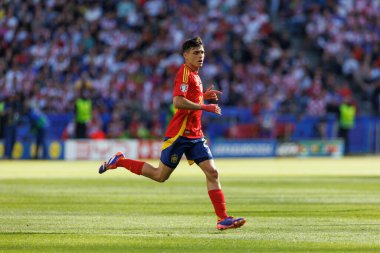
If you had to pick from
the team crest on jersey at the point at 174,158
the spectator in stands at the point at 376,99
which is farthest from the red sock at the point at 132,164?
the spectator in stands at the point at 376,99

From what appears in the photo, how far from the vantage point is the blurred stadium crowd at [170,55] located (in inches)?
1403

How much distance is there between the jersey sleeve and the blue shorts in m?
0.59

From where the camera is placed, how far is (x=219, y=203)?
12.4 meters

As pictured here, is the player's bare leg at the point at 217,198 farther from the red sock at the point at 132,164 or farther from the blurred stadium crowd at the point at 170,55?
the blurred stadium crowd at the point at 170,55

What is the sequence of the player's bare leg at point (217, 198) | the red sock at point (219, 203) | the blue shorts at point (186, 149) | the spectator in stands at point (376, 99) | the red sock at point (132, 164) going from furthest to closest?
the spectator in stands at point (376, 99)
the red sock at point (132, 164)
the blue shorts at point (186, 149)
the red sock at point (219, 203)
the player's bare leg at point (217, 198)

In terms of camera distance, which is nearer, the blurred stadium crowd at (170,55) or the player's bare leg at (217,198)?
the player's bare leg at (217,198)

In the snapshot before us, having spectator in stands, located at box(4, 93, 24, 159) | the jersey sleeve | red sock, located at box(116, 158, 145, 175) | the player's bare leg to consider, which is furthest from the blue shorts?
spectator in stands, located at box(4, 93, 24, 159)

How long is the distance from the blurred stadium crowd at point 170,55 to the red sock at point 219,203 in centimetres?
2232

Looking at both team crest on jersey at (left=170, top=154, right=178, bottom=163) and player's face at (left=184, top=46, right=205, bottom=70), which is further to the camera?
team crest on jersey at (left=170, top=154, right=178, bottom=163)

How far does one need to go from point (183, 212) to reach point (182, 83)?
10.2ft

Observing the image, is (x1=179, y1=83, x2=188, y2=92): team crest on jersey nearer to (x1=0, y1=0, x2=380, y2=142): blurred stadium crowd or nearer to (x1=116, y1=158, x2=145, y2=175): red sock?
(x1=116, y1=158, x2=145, y2=175): red sock

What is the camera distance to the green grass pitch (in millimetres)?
10727

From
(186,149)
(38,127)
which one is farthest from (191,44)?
(38,127)

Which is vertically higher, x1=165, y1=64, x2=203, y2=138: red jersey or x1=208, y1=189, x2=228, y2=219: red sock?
x1=165, y1=64, x2=203, y2=138: red jersey
